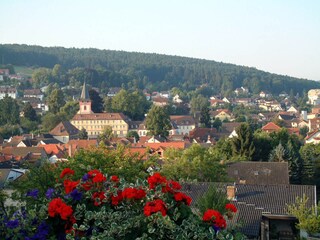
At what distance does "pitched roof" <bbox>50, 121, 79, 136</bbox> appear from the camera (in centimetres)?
7512

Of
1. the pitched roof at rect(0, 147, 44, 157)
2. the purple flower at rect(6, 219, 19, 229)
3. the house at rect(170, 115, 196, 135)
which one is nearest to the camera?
the purple flower at rect(6, 219, 19, 229)

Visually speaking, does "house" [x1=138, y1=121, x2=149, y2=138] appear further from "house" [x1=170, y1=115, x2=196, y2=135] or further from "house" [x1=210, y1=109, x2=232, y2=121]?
"house" [x1=210, y1=109, x2=232, y2=121]

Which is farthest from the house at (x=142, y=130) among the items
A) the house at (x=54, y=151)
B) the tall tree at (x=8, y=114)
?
the house at (x=54, y=151)

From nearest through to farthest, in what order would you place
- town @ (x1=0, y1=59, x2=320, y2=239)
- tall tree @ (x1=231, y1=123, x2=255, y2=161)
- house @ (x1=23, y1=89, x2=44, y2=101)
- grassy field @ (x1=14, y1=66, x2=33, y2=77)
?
town @ (x1=0, y1=59, x2=320, y2=239)
tall tree @ (x1=231, y1=123, x2=255, y2=161)
house @ (x1=23, y1=89, x2=44, y2=101)
grassy field @ (x1=14, y1=66, x2=33, y2=77)

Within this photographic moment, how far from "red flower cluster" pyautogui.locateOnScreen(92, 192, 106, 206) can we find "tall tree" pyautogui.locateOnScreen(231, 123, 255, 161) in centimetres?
3284

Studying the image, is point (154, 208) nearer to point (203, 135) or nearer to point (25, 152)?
point (25, 152)

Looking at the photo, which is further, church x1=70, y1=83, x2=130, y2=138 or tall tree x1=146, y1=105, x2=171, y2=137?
church x1=70, y1=83, x2=130, y2=138

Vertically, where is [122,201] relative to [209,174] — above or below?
above

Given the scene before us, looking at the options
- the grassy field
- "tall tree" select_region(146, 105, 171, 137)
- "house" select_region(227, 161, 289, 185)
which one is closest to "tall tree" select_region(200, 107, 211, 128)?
"tall tree" select_region(146, 105, 171, 137)

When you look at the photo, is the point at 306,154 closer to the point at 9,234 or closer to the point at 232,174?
the point at 232,174

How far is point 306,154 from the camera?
39688mm

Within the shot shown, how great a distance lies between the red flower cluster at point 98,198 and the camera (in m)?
8.33

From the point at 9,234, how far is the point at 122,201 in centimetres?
174

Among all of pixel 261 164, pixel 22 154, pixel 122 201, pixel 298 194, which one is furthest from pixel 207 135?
pixel 122 201
